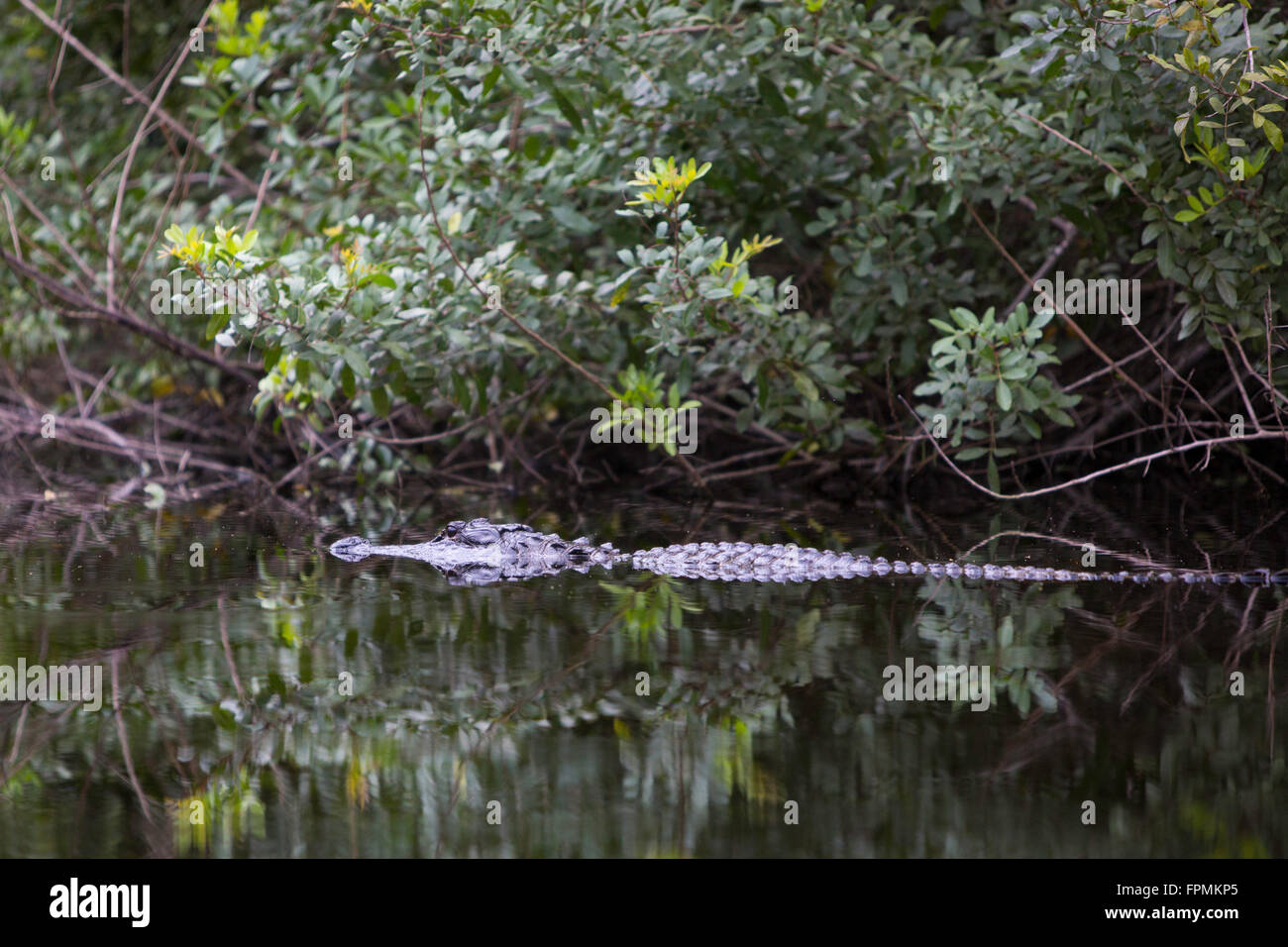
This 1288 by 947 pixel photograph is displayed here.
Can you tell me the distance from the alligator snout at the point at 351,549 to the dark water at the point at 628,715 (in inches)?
4.0

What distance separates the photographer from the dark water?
2633mm

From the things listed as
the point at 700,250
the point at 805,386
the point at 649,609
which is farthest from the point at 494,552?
the point at 805,386

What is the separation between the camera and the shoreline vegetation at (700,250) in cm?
588

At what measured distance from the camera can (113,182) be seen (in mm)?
9211

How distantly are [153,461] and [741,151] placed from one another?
498 centimetres

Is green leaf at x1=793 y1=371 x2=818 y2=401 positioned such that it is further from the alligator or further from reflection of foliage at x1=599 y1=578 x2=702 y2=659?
reflection of foliage at x1=599 y1=578 x2=702 y2=659

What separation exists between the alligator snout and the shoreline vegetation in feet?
3.09

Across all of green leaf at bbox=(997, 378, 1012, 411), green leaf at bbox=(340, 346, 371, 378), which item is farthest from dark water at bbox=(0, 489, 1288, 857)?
green leaf at bbox=(340, 346, 371, 378)

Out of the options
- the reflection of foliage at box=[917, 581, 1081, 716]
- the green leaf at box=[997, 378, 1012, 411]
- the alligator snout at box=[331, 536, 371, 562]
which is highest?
the green leaf at box=[997, 378, 1012, 411]

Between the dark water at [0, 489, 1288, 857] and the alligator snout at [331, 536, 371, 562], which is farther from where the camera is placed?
the alligator snout at [331, 536, 371, 562]

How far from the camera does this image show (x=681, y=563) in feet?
17.7

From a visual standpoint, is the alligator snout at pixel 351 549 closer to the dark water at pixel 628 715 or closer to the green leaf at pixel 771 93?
the dark water at pixel 628 715

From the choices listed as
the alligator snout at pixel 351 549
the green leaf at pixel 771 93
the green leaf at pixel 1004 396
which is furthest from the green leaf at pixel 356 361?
the green leaf at pixel 1004 396
